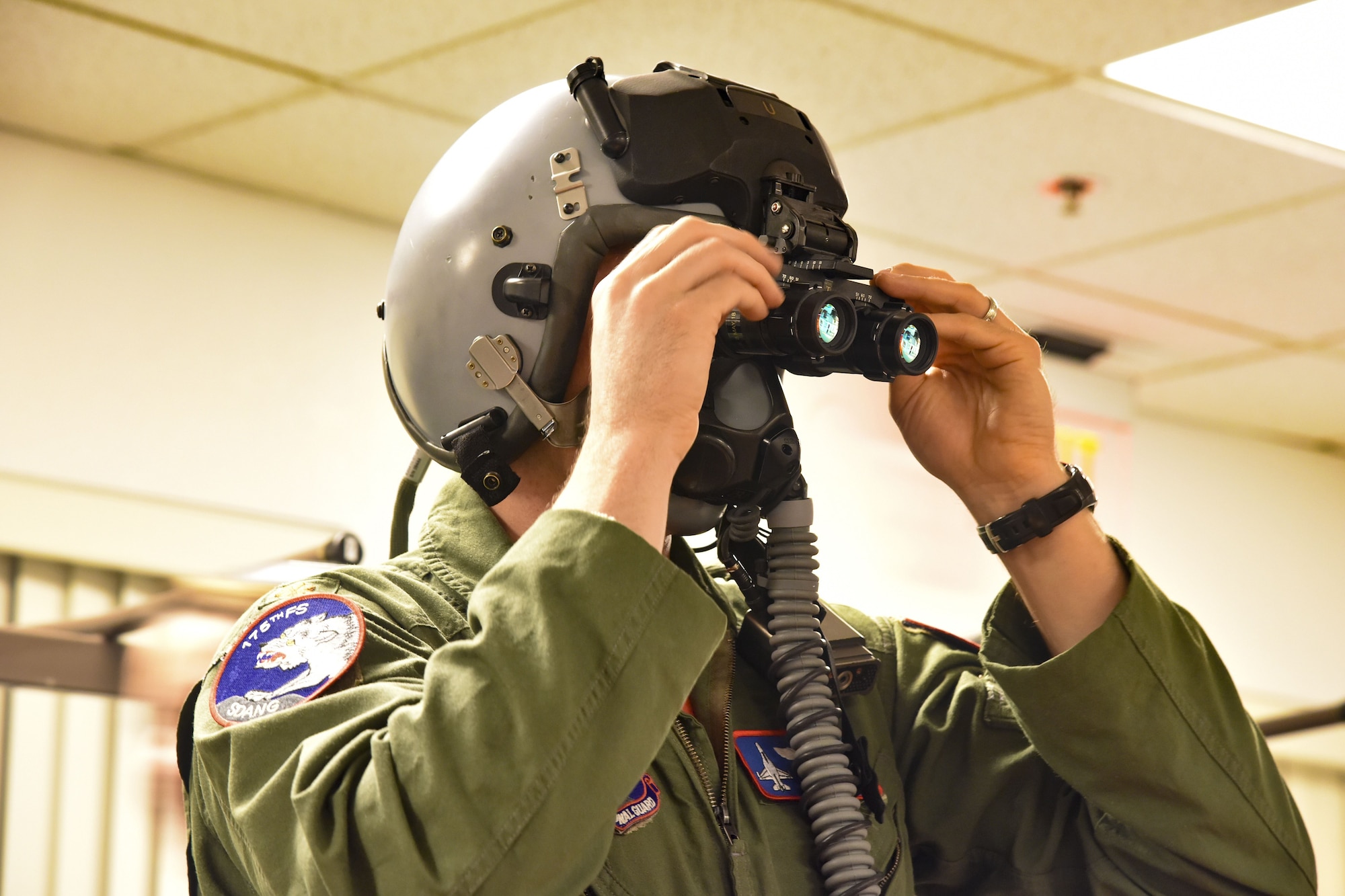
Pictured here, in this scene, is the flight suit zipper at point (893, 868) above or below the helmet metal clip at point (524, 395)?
below

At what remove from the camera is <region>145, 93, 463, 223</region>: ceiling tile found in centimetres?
296

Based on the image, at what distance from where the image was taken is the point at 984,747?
1481 millimetres

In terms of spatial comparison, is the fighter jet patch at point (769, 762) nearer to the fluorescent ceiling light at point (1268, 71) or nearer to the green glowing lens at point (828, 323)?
the green glowing lens at point (828, 323)

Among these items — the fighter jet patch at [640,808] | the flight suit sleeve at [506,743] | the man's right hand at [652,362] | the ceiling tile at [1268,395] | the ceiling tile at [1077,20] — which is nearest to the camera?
the flight suit sleeve at [506,743]

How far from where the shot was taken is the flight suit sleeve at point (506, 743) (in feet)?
3.26

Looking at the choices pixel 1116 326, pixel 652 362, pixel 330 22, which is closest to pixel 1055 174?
pixel 1116 326

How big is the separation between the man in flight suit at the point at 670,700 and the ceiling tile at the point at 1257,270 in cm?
217

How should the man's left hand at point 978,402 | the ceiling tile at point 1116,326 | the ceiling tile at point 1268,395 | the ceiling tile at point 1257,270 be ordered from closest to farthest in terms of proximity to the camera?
the man's left hand at point 978,402
the ceiling tile at point 1257,270
the ceiling tile at point 1116,326
the ceiling tile at point 1268,395

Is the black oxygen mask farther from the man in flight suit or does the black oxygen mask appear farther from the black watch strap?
the black watch strap

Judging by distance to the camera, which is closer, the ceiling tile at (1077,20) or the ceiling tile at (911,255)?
the ceiling tile at (1077,20)

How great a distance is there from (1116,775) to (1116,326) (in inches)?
116

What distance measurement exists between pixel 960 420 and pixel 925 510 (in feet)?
8.55

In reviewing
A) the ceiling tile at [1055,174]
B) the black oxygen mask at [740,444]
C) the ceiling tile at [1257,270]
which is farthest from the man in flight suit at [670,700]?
the ceiling tile at [1257,270]

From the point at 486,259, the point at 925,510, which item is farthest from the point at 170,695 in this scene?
the point at 925,510
